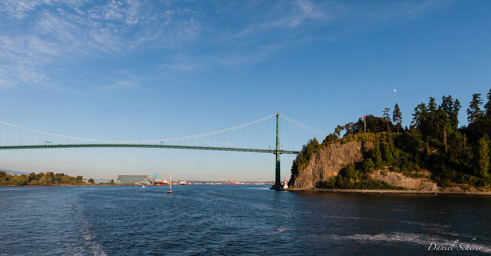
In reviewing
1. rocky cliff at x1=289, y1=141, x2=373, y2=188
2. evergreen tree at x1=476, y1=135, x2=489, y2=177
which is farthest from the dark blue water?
rocky cliff at x1=289, y1=141, x2=373, y2=188

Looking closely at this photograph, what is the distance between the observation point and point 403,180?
95125mm

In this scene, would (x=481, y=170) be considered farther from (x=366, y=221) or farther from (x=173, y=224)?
(x=173, y=224)

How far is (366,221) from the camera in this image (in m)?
36.1

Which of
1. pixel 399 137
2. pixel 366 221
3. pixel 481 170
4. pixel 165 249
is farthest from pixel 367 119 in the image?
pixel 165 249

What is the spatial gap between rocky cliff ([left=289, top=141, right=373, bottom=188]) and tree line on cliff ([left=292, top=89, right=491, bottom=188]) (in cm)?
235

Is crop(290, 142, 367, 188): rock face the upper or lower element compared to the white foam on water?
upper

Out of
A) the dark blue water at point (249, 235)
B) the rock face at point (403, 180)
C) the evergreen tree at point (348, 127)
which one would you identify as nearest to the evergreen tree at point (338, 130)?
the evergreen tree at point (348, 127)

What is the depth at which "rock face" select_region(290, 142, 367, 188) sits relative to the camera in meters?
114

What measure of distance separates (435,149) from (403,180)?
15566 millimetres

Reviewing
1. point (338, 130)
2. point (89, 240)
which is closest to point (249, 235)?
point (89, 240)

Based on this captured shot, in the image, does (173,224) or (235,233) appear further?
(173,224)

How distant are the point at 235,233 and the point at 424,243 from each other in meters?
17.1

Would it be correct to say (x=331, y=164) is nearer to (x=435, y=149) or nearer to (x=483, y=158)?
(x=435, y=149)
